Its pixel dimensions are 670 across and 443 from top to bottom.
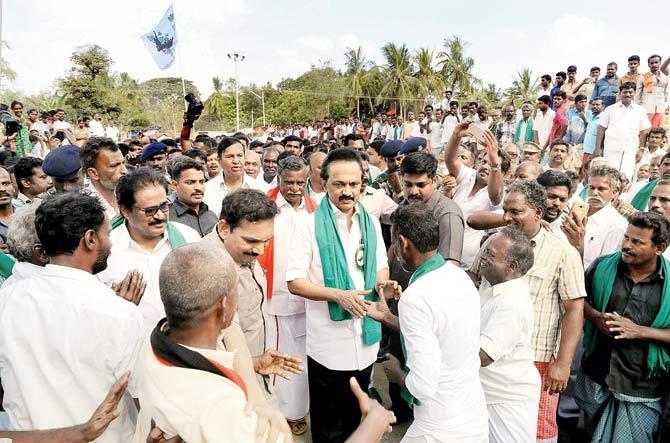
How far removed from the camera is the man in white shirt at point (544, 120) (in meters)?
9.87

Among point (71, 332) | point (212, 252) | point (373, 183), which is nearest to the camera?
point (212, 252)

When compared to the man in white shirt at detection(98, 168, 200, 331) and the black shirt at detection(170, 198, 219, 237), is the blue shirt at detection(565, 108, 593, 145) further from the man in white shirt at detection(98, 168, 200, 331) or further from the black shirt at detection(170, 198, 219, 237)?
the man in white shirt at detection(98, 168, 200, 331)

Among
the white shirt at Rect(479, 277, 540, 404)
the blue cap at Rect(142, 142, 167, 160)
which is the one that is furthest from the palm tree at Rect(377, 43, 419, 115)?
the white shirt at Rect(479, 277, 540, 404)

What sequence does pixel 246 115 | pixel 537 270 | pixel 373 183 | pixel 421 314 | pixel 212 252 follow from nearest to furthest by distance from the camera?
pixel 212 252
pixel 421 314
pixel 537 270
pixel 373 183
pixel 246 115

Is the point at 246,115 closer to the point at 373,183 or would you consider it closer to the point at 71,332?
the point at 373,183

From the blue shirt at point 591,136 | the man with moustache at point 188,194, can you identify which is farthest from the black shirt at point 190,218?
the blue shirt at point 591,136

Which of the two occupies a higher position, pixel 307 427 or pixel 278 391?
pixel 278 391

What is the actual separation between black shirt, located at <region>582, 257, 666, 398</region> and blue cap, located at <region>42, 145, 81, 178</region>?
172 inches

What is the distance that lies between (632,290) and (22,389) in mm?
3343

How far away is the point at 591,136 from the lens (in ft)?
29.1

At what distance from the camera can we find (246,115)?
5506 cm

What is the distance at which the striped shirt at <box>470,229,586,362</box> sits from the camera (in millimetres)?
2809

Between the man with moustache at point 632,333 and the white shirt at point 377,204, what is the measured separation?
1995 mm

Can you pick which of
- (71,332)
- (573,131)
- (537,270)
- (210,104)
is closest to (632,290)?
(537,270)
